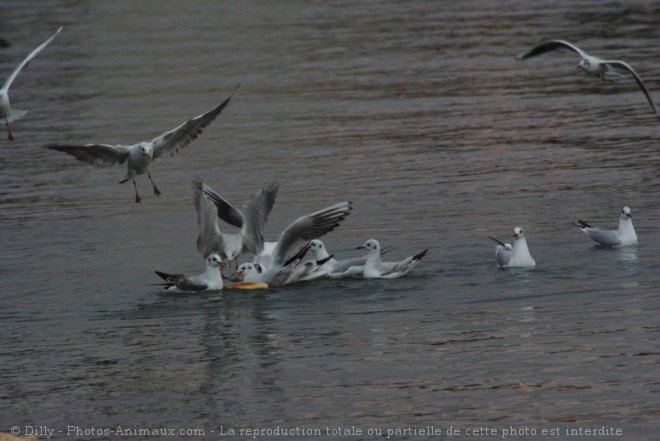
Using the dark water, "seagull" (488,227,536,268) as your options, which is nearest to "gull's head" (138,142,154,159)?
the dark water

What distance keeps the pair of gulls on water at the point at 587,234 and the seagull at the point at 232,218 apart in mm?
3072

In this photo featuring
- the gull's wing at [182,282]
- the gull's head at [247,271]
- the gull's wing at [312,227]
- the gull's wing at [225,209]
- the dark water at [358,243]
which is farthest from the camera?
the gull's wing at [225,209]

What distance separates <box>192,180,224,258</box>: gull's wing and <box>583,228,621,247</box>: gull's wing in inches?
195

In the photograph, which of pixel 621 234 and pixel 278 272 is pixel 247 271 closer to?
pixel 278 272

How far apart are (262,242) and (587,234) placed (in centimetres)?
438

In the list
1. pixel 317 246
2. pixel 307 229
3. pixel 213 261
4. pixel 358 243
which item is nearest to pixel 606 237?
pixel 358 243

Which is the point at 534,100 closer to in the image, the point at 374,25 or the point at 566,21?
the point at 566,21

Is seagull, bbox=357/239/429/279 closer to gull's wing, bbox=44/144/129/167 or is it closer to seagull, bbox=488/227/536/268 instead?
seagull, bbox=488/227/536/268

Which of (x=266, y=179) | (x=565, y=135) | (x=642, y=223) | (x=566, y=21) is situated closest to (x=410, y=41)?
(x=566, y=21)

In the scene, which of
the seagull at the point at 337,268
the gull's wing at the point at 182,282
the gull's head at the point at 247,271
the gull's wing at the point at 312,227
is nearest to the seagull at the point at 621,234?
the seagull at the point at 337,268

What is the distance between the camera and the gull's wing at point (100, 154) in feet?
65.0

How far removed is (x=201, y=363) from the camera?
15.6 meters

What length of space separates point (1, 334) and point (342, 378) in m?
4.65

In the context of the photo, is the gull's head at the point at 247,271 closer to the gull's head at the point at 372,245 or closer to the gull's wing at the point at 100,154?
the gull's head at the point at 372,245
